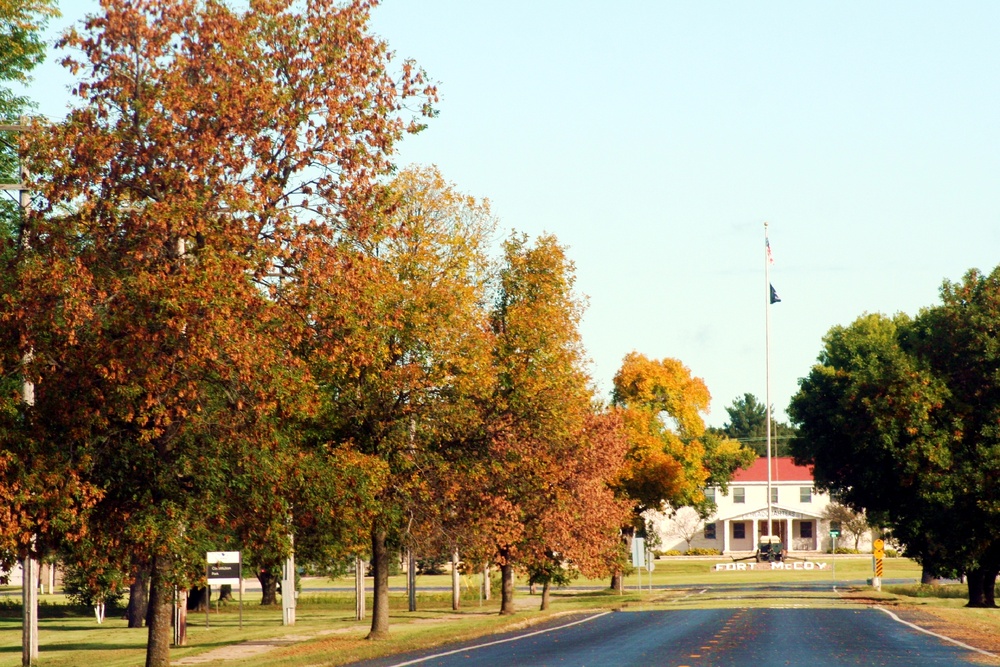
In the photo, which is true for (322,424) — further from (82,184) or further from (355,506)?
(82,184)

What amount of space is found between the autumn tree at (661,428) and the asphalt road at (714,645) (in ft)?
97.2

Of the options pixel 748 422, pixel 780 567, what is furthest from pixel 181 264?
pixel 748 422

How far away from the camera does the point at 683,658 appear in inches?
876

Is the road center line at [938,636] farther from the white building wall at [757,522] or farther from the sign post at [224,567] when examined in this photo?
the white building wall at [757,522]

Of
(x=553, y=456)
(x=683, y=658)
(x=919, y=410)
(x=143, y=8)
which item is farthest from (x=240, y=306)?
(x=919, y=410)

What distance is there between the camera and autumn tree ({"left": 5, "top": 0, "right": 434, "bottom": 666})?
66.2 feet

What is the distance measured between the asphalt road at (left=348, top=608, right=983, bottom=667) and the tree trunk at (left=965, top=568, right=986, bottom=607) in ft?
41.5

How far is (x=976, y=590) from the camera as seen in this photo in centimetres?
4972

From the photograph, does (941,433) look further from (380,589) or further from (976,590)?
(380,589)

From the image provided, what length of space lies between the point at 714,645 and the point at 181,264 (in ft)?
39.6

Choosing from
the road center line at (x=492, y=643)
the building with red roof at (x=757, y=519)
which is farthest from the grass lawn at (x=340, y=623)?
the building with red roof at (x=757, y=519)

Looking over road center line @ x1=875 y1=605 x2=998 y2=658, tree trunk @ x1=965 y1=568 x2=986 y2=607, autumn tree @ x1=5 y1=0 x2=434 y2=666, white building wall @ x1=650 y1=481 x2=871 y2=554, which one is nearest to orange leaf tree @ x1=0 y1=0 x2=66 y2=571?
autumn tree @ x1=5 y1=0 x2=434 y2=666

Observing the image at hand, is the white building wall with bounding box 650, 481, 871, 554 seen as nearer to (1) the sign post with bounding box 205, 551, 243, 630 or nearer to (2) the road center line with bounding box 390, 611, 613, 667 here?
(2) the road center line with bounding box 390, 611, 613, 667

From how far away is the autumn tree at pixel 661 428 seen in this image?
2675 inches
